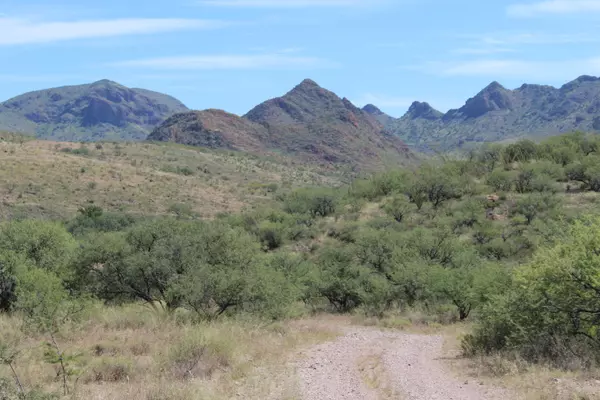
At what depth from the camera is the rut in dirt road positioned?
10.6 m

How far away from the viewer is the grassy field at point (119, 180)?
241ft

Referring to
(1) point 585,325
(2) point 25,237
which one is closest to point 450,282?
(1) point 585,325

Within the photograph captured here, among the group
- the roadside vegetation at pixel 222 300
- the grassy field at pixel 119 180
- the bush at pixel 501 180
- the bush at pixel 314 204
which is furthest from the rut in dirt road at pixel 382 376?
the grassy field at pixel 119 180

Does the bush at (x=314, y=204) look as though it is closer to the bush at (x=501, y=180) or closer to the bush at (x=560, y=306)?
the bush at (x=501, y=180)

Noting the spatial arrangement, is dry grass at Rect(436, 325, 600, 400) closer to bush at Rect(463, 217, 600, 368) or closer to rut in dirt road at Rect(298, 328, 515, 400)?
rut in dirt road at Rect(298, 328, 515, 400)

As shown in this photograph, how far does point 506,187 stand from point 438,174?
8.34 m

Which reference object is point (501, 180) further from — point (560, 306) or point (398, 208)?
point (560, 306)

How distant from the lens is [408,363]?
14633 mm

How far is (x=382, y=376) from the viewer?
1247 centimetres

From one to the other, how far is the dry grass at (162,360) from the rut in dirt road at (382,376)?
67cm

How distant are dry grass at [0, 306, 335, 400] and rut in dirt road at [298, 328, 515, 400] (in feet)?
2.18

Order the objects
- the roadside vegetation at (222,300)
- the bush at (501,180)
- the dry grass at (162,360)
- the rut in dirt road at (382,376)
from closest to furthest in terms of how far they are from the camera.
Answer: the dry grass at (162,360), the rut in dirt road at (382,376), the roadside vegetation at (222,300), the bush at (501,180)

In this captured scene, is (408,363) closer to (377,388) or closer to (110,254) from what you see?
(377,388)

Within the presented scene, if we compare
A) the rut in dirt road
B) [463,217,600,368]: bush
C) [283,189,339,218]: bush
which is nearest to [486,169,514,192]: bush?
[283,189,339,218]: bush
